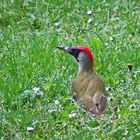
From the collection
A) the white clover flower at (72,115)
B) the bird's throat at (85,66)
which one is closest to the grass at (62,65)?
the white clover flower at (72,115)

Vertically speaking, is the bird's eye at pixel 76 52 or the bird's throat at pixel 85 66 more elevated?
the bird's eye at pixel 76 52

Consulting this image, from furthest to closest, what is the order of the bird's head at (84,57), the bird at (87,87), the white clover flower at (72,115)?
the bird's head at (84,57) → the white clover flower at (72,115) → the bird at (87,87)

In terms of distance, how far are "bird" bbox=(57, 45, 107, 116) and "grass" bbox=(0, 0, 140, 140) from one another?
0.11 m

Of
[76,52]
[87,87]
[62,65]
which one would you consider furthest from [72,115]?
[62,65]

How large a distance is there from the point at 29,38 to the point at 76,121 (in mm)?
2585

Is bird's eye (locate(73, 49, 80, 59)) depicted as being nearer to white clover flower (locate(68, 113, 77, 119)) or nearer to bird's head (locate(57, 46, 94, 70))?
bird's head (locate(57, 46, 94, 70))

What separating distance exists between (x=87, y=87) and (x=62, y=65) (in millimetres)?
1379

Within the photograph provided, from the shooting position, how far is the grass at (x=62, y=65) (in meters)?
6.63

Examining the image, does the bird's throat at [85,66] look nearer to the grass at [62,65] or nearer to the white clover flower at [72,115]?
the grass at [62,65]

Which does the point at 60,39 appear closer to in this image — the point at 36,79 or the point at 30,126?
the point at 36,79

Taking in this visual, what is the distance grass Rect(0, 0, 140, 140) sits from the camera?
6.63 m

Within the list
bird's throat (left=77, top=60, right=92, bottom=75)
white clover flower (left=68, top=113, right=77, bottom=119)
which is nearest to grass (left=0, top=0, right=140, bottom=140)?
white clover flower (left=68, top=113, right=77, bottom=119)

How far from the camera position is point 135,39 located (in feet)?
29.4

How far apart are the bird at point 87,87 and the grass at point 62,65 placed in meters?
0.11
